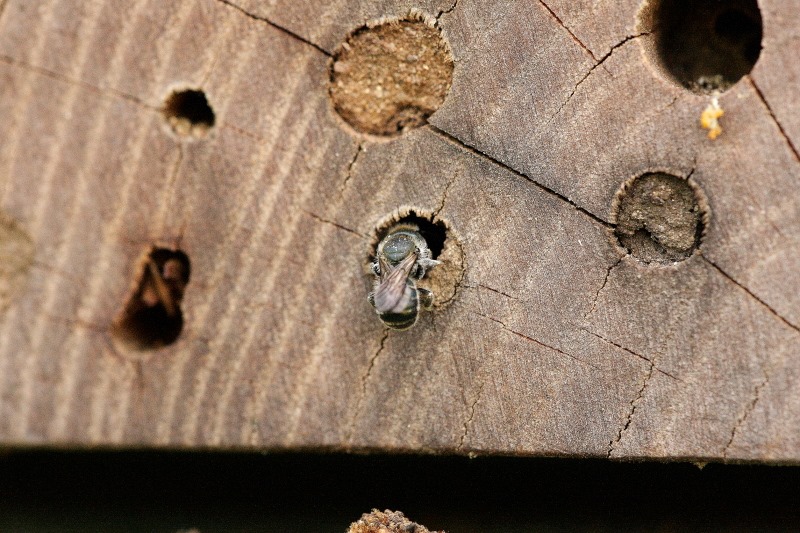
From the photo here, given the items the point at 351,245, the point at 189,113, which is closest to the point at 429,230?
the point at 351,245

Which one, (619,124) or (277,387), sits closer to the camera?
(619,124)

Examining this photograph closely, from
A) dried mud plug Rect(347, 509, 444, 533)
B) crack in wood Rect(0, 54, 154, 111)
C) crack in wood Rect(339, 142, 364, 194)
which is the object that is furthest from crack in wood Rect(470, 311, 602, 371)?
crack in wood Rect(0, 54, 154, 111)

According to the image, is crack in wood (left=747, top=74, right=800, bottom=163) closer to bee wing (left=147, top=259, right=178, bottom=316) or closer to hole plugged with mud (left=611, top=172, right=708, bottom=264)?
hole plugged with mud (left=611, top=172, right=708, bottom=264)

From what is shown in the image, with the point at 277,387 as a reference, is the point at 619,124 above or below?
above

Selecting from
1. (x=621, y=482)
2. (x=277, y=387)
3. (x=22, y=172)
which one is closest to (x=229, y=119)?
(x=22, y=172)

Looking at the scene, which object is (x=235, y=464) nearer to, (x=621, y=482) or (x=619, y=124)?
(x=621, y=482)
